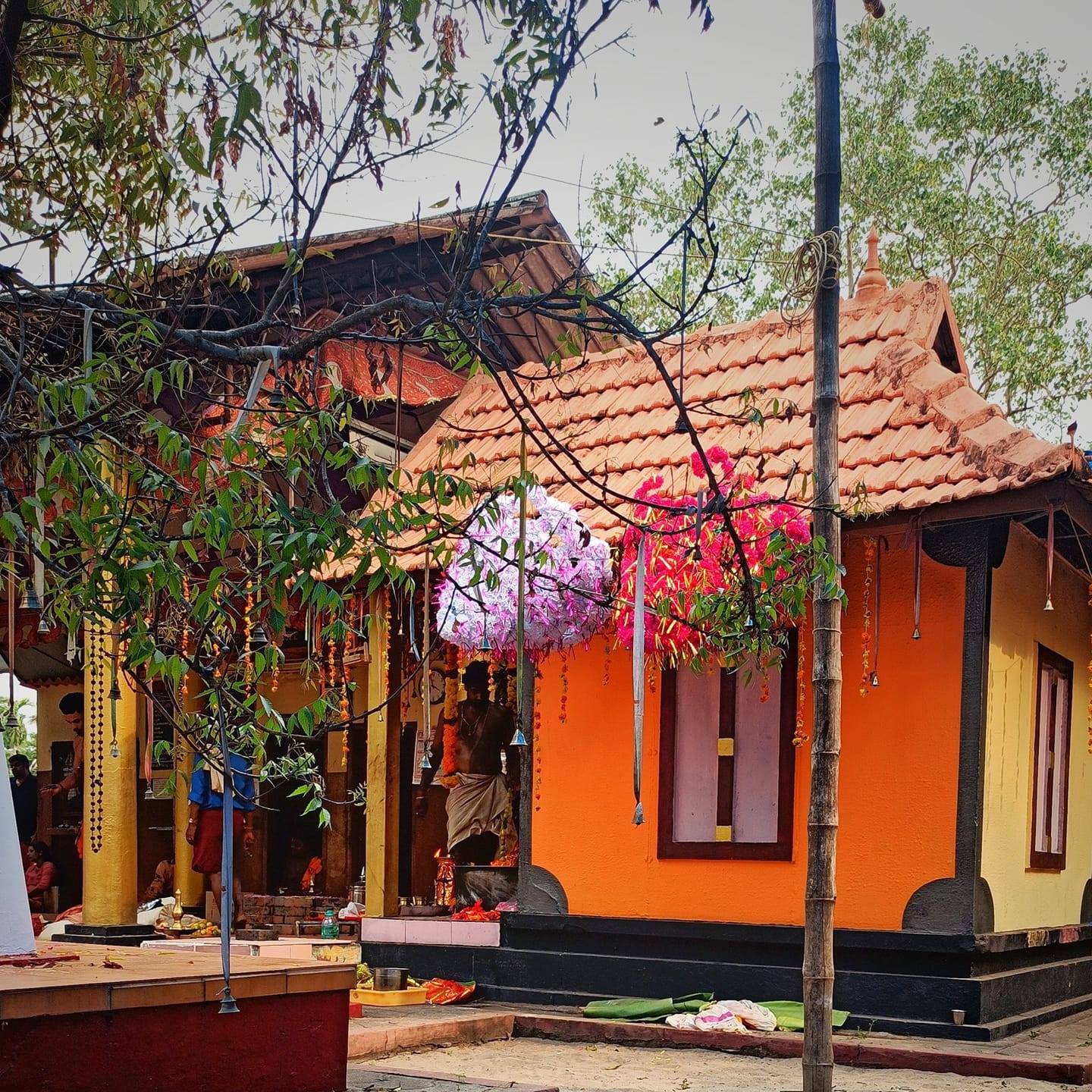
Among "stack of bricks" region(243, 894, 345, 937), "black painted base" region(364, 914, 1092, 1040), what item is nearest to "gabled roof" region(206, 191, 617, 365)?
"black painted base" region(364, 914, 1092, 1040)

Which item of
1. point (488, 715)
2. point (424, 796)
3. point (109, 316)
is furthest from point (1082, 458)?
point (424, 796)

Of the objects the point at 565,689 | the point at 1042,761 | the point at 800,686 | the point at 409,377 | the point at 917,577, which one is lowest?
the point at 1042,761

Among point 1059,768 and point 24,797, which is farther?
point 24,797

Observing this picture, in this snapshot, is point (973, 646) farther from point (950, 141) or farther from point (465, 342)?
point (950, 141)

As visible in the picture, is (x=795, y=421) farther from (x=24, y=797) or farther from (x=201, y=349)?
(x=24, y=797)

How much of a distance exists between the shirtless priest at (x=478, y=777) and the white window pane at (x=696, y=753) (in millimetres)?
1903

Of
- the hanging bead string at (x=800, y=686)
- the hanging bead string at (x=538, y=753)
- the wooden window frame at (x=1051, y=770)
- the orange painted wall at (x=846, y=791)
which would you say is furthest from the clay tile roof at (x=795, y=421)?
the wooden window frame at (x=1051, y=770)

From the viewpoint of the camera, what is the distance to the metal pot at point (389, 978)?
413 inches

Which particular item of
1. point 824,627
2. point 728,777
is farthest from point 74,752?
point 824,627

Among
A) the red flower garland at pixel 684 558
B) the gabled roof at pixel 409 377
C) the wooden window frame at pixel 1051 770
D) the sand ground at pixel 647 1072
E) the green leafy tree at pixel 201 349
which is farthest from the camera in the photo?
the gabled roof at pixel 409 377

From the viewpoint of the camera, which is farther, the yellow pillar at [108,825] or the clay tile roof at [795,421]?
the yellow pillar at [108,825]

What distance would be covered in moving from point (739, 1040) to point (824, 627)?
3.75 metres

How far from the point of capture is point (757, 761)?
1025 centimetres

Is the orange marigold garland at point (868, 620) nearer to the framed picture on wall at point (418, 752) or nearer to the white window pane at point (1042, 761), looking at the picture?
the white window pane at point (1042, 761)
